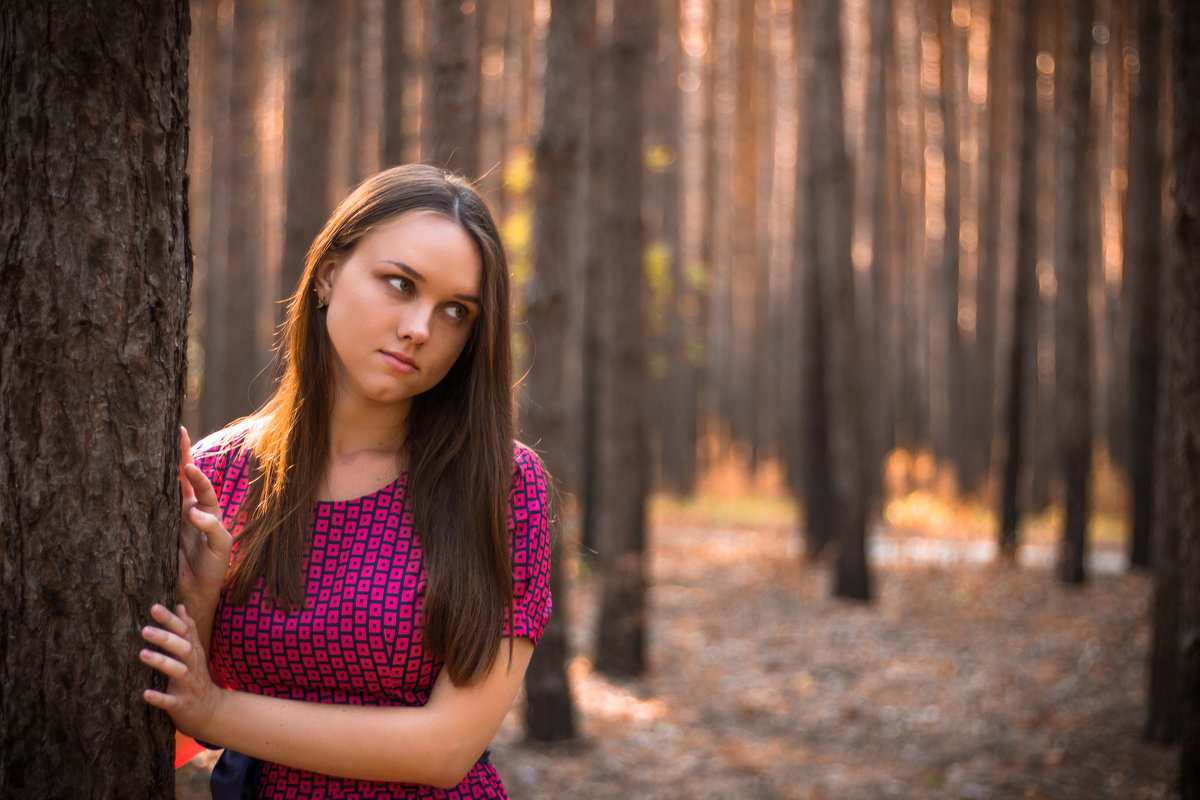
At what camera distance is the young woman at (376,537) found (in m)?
1.67

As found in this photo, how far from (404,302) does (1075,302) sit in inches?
383

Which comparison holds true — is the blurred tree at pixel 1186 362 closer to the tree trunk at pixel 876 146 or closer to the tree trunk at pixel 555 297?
the tree trunk at pixel 555 297

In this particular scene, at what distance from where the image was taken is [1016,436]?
10.9 metres

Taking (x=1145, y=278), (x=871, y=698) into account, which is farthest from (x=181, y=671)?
(x=1145, y=278)

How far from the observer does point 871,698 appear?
7008 millimetres

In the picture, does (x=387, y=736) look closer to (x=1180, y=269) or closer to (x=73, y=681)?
(x=73, y=681)

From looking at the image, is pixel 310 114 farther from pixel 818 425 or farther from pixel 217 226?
pixel 217 226

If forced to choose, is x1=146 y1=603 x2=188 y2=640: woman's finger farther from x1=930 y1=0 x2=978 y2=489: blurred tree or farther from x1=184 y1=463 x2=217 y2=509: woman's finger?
x1=930 y1=0 x2=978 y2=489: blurred tree

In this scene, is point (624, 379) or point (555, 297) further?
point (624, 379)

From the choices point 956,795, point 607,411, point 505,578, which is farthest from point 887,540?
point 505,578

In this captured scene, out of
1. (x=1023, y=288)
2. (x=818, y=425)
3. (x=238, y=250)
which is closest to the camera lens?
(x=1023, y=288)

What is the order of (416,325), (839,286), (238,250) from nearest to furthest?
(416,325), (839,286), (238,250)

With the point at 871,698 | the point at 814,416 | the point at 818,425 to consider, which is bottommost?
the point at 871,698

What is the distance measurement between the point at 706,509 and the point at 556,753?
1251 centimetres
